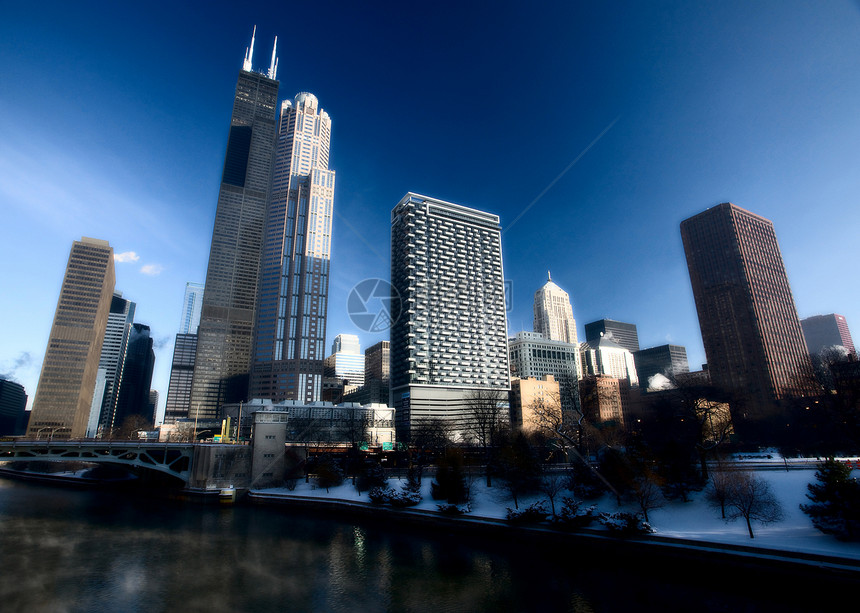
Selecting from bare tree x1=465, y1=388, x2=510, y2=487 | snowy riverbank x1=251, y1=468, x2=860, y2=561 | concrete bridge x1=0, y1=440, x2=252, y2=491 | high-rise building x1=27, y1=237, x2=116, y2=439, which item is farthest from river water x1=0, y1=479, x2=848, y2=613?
high-rise building x1=27, y1=237, x2=116, y2=439

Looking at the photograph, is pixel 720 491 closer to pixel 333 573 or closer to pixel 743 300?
pixel 333 573

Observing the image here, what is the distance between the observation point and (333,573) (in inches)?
1219

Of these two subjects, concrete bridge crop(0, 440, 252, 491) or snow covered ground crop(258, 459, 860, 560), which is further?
concrete bridge crop(0, 440, 252, 491)

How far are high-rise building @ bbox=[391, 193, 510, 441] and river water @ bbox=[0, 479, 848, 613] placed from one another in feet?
348

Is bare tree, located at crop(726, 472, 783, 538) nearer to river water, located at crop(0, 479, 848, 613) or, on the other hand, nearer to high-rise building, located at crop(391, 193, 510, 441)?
river water, located at crop(0, 479, 848, 613)

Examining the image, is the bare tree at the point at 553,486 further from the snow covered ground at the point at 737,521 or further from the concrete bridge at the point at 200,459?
the concrete bridge at the point at 200,459

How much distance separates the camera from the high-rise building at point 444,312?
502ft

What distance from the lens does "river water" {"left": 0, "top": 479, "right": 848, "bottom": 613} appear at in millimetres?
25297

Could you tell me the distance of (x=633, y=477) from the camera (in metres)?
39.7

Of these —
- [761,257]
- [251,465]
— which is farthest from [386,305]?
[761,257]

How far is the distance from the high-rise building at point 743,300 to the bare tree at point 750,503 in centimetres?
14309

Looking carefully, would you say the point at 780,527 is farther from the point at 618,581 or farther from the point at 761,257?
the point at 761,257

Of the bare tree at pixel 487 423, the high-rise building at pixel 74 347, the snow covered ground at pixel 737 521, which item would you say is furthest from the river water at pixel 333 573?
the high-rise building at pixel 74 347

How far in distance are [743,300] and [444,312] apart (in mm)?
117285
